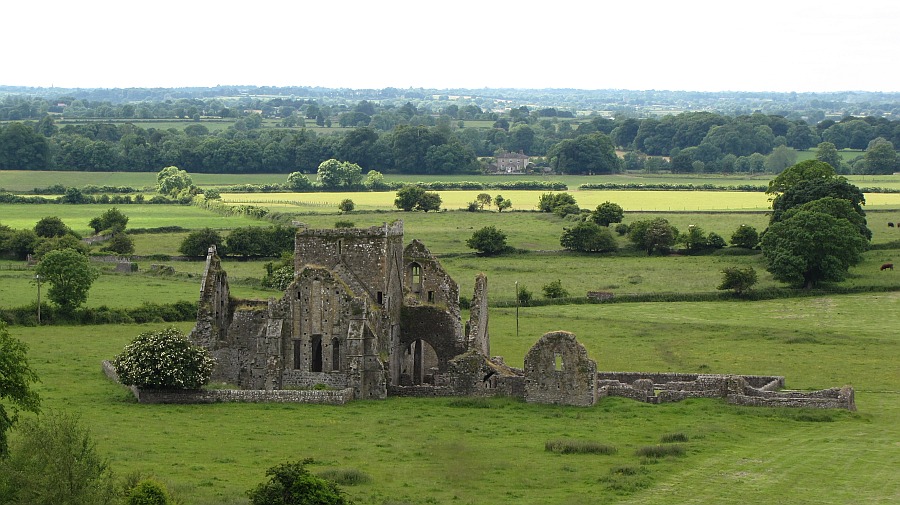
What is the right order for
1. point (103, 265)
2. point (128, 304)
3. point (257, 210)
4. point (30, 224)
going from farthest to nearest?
point (257, 210) → point (30, 224) → point (103, 265) → point (128, 304)

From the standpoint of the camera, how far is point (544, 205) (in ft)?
499

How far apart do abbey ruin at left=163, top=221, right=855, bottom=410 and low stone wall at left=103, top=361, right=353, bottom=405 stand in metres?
0.04

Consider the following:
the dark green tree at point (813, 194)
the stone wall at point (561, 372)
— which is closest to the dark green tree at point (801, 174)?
the dark green tree at point (813, 194)

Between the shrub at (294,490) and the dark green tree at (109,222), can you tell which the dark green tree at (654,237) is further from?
the shrub at (294,490)

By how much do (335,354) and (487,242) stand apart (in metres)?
57.1

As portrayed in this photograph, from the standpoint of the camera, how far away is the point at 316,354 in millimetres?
60344

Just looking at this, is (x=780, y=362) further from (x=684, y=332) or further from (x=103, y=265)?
(x=103, y=265)

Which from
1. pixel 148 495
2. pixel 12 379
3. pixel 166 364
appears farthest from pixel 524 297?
pixel 148 495

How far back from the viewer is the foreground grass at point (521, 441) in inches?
1724

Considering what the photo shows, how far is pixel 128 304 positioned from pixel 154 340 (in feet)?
99.9

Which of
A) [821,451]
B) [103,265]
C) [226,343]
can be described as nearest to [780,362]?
[821,451]

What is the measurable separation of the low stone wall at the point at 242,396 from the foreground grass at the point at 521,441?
2.64ft

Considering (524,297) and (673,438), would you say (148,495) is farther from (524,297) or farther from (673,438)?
(524,297)

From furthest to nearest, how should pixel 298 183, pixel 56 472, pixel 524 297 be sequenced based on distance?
pixel 298 183 → pixel 524 297 → pixel 56 472
